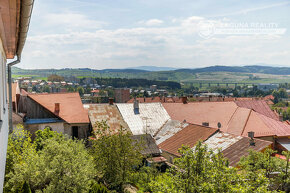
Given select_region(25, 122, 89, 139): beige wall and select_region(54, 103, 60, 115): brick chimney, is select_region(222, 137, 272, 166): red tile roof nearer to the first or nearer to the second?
select_region(25, 122, 89, 139): beige wall

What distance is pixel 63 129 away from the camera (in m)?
31.3

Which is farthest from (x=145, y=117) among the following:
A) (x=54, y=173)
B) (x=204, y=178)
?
(x=204, y=178)

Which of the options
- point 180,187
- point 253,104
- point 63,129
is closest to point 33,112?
point 63,129

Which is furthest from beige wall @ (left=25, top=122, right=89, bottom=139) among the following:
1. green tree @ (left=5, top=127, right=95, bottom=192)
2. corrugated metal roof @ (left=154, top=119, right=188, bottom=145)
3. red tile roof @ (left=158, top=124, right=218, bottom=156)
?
green tree @ (left=5, top=127, right=95, bottom=192)

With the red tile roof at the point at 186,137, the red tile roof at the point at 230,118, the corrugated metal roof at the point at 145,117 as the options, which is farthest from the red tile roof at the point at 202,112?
the red tile roof at the point at 186,137

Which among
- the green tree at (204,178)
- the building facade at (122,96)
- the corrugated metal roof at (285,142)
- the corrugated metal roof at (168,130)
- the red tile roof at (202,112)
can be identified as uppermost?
the green tree at (204,178)

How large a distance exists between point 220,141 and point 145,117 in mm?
13249

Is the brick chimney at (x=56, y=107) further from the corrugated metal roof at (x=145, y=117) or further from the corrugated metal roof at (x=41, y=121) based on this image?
the corrugated metal roof at (x=145, y=117)

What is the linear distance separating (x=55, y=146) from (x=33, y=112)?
60.1 feet

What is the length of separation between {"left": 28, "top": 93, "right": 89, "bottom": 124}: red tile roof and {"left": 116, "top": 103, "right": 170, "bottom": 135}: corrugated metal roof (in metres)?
5.64

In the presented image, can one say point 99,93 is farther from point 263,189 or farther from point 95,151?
point 263,189

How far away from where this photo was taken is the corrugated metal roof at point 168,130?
31.8m

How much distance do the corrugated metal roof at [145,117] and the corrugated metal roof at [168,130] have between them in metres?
1.02

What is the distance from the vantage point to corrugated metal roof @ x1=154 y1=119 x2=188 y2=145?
31.8 m
